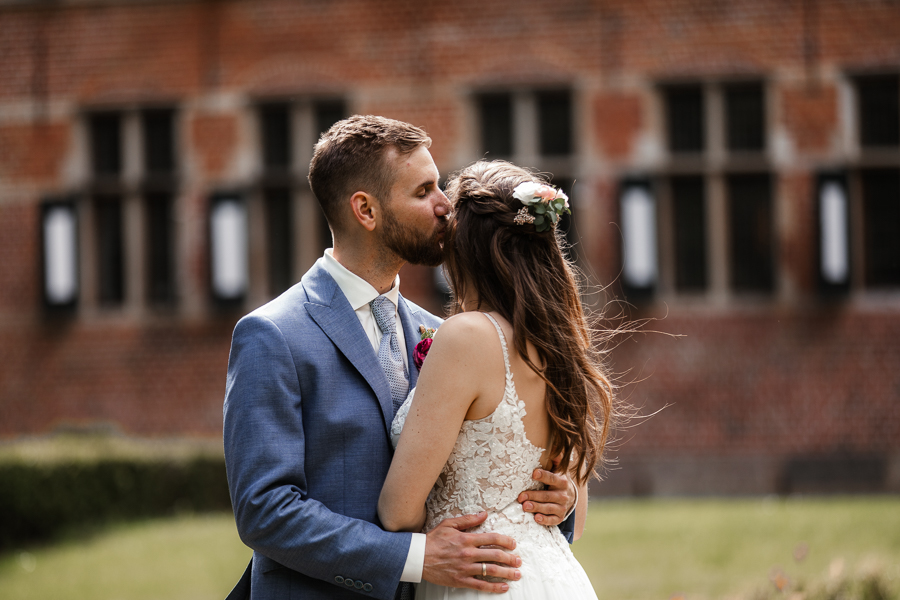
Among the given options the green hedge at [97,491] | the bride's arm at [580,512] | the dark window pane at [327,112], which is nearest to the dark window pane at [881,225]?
the dark window pane at [327,112]

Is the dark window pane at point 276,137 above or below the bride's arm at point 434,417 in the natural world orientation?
above

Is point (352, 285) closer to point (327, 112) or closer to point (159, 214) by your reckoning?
point (327, 112)

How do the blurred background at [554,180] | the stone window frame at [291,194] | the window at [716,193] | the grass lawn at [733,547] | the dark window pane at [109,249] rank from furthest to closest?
the dark window pane at [109,249] < the stone window frame at [291,194] < the window at [716,193] < the blurred background at [554,180] < the grass lawn at [733,547]

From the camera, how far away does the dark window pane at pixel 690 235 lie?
10.1 metres

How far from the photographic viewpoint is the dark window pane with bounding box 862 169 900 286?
9930mm

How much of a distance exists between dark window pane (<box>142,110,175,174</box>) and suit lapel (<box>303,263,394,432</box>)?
29.4 feet

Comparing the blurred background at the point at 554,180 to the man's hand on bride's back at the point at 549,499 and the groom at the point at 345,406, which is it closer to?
the groom at the point at 345,406

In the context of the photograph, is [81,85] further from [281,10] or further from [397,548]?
[397,548]

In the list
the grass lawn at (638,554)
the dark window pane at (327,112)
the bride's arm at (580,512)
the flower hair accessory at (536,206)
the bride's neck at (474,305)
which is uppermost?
the dark window pane at (327,112)

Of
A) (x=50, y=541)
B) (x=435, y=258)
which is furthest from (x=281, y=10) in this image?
(x=435, y=258)

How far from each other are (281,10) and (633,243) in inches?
189

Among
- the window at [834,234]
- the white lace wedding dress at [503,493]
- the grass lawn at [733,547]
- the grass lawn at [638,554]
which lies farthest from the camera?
the window at [834,234]

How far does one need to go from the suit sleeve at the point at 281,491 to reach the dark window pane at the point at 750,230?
28.0 ft

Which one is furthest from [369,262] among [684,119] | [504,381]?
[684,119]
